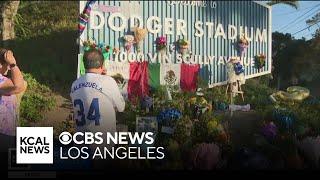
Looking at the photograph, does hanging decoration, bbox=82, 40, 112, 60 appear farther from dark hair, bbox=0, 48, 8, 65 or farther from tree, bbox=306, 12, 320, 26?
tree, bbox=306, 12, 320, 26

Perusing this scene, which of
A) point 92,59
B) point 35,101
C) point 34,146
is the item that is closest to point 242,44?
point 92,59

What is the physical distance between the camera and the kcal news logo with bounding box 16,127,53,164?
4762 mm

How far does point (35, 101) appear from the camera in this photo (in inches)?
189

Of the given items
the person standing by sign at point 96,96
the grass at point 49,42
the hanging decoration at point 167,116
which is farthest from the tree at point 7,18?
the hanging decoration at point 167,116

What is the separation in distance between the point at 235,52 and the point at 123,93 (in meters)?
1.14

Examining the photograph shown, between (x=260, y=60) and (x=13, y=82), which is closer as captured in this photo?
(x=13, y=82)

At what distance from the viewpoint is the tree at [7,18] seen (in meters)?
4.89

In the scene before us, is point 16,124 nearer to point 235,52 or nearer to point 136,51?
point 136,51

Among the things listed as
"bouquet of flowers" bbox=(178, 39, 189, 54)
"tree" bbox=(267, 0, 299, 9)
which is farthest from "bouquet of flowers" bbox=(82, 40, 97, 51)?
"tree" bbox=(267, 0, 299, 9)

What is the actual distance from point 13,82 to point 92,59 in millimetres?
718

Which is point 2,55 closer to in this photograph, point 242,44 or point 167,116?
point 167,116

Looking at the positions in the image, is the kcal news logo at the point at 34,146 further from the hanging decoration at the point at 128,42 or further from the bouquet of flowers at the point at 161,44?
the bouquet of flowers at the point at 161,44

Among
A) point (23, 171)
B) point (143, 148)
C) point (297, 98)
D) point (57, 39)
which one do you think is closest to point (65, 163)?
point (23, 171)

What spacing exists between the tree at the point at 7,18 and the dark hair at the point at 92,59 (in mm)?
680
